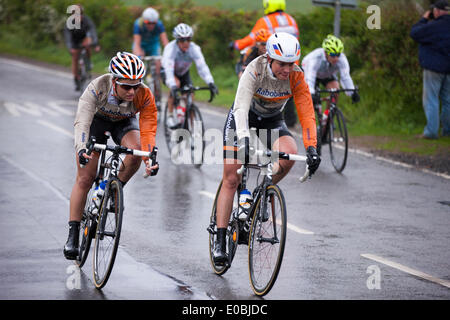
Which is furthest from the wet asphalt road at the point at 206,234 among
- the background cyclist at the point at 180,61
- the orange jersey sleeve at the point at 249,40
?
the orange jersey sleeve at the point at 249,40

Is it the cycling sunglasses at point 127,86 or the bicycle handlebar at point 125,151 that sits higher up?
the cycling sunglasses at point 127,86

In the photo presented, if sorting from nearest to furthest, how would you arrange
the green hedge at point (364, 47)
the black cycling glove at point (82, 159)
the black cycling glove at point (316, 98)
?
the black cycling glove at point (82, 159), the black cycling glove at point (316, 98), the green hedge at point (364, 47)

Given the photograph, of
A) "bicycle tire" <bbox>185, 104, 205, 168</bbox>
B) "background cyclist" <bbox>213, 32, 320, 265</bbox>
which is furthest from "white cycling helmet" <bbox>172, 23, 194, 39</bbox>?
"background cyclist" <bbox>213, 32, 320, 265</bbox>

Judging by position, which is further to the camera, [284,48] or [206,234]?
[206,234]

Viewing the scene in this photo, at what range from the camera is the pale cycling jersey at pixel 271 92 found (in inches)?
292

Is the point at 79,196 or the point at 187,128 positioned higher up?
the point at 79,196

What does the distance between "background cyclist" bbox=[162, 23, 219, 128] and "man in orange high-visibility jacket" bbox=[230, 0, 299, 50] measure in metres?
1.19

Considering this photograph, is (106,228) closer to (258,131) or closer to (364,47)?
(258,131)

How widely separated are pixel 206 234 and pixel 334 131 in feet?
15.7

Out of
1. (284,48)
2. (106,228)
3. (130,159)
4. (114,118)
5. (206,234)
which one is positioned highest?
(284,48)

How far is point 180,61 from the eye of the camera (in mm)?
14055

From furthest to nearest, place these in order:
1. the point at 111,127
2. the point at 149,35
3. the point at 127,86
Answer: the point at 149,35 → the point at 111,127 → the point at 127,86

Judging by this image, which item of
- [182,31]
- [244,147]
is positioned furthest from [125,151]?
[182,31]

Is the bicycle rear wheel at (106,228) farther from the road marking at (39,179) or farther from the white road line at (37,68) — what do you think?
the white road line at (37,68)
